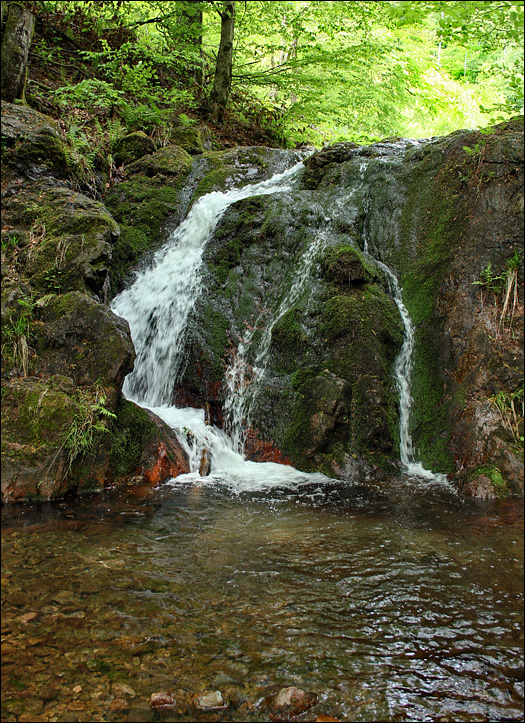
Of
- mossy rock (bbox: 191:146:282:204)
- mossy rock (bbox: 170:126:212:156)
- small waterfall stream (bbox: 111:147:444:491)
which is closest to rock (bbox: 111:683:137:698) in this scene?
small waterfall stream (bbox: 111:147:444:491)

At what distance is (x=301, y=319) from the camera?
657 centimetres

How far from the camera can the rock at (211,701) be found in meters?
1.99

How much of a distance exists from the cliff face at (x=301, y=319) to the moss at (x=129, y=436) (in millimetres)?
23

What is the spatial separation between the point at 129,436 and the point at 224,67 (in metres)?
10.4

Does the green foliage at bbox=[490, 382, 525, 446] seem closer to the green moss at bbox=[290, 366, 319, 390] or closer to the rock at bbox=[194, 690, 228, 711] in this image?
the green moss at bbox=[290, 366, 319, 390]

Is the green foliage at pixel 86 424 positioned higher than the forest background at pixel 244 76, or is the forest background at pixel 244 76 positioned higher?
the forest background at pixel 244 76

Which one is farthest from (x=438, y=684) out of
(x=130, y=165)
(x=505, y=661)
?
(x=130, y=165)

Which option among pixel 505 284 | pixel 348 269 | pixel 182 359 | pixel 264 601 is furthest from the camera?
pixel 182 359

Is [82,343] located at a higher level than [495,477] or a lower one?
higher

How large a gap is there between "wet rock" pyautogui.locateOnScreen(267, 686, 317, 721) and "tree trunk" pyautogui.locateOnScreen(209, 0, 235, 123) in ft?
42.1

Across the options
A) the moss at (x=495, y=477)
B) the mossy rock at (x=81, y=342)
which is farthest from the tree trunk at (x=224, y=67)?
the moss at (x=495, y=477)

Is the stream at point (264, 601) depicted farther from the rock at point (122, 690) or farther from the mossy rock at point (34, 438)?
the mossy rock at point (34, 438)

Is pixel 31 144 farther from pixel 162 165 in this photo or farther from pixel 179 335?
pixel 179 335

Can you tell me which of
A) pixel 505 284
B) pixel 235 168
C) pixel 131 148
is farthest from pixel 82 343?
pixel 131 148
